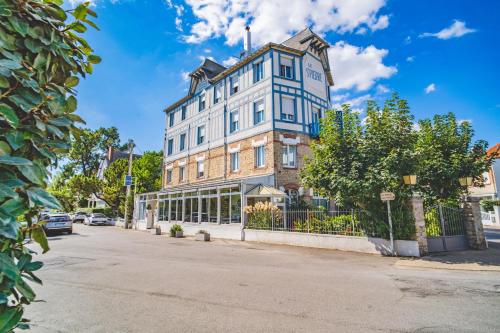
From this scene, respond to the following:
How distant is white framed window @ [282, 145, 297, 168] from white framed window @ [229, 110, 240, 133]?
432 cm

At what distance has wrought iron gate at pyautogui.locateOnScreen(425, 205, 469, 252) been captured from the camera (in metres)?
11.3

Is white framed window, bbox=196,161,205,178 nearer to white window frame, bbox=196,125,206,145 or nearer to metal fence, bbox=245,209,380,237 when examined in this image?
white window frame, bbox=196,125,206,145

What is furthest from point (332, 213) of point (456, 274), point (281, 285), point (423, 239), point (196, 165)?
point (196, 165)

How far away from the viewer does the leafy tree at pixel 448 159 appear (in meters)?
13.3

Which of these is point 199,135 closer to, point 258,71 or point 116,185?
point 258,71

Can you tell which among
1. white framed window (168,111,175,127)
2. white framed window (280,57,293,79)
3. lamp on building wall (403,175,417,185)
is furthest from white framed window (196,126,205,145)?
lamp on building wall (403,175,417,185)

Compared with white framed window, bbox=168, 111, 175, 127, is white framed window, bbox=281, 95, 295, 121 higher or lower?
lower

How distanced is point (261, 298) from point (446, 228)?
10502mm

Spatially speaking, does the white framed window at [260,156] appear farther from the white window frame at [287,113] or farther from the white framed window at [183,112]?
the white framed window at [183,112]

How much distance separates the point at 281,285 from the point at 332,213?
7.16m

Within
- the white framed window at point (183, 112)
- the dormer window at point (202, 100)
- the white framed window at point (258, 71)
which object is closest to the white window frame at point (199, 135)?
the dormer window at point (202, 100)

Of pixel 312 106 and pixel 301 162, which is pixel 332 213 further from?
pixel 312 106

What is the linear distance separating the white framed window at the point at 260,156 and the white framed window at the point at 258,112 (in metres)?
1.90

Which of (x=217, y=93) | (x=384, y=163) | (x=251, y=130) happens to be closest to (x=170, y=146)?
(x=217, y=93)
